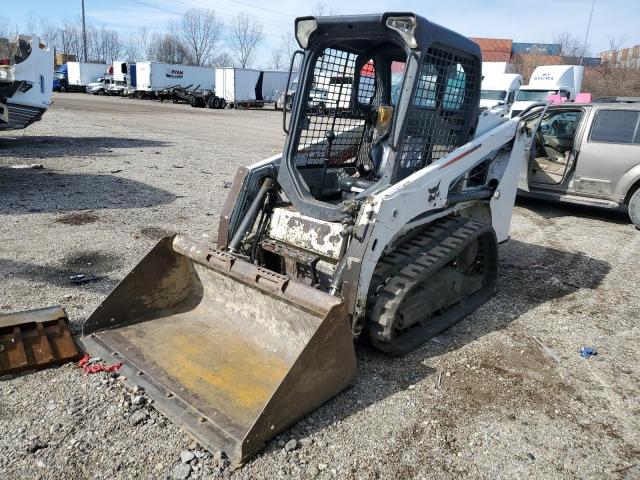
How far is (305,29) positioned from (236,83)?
104 feet

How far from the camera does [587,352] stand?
3961mm

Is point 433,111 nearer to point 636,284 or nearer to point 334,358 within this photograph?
point 334,358

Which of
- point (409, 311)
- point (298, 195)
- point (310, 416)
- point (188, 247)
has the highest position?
point (298, 195)

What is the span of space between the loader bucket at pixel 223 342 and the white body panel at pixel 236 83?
32.1 m

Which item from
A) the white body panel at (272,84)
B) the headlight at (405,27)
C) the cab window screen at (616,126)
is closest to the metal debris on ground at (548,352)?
the headlight at (405,27)

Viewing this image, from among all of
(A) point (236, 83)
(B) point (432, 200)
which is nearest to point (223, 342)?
(B) point (432, 200)

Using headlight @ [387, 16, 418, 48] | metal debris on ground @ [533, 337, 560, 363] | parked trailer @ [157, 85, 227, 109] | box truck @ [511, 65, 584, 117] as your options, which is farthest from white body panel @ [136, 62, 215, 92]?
metal debris on ground @ [533, 337, 560, 363]

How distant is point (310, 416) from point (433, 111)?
2.44m

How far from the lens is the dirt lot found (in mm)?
2656

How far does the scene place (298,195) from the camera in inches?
158

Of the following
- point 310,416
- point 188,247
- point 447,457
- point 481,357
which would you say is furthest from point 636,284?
point 188,247

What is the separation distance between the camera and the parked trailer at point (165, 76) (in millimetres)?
35625

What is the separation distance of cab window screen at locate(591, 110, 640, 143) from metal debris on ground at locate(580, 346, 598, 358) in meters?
4.86

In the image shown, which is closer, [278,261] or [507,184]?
[278,261]
